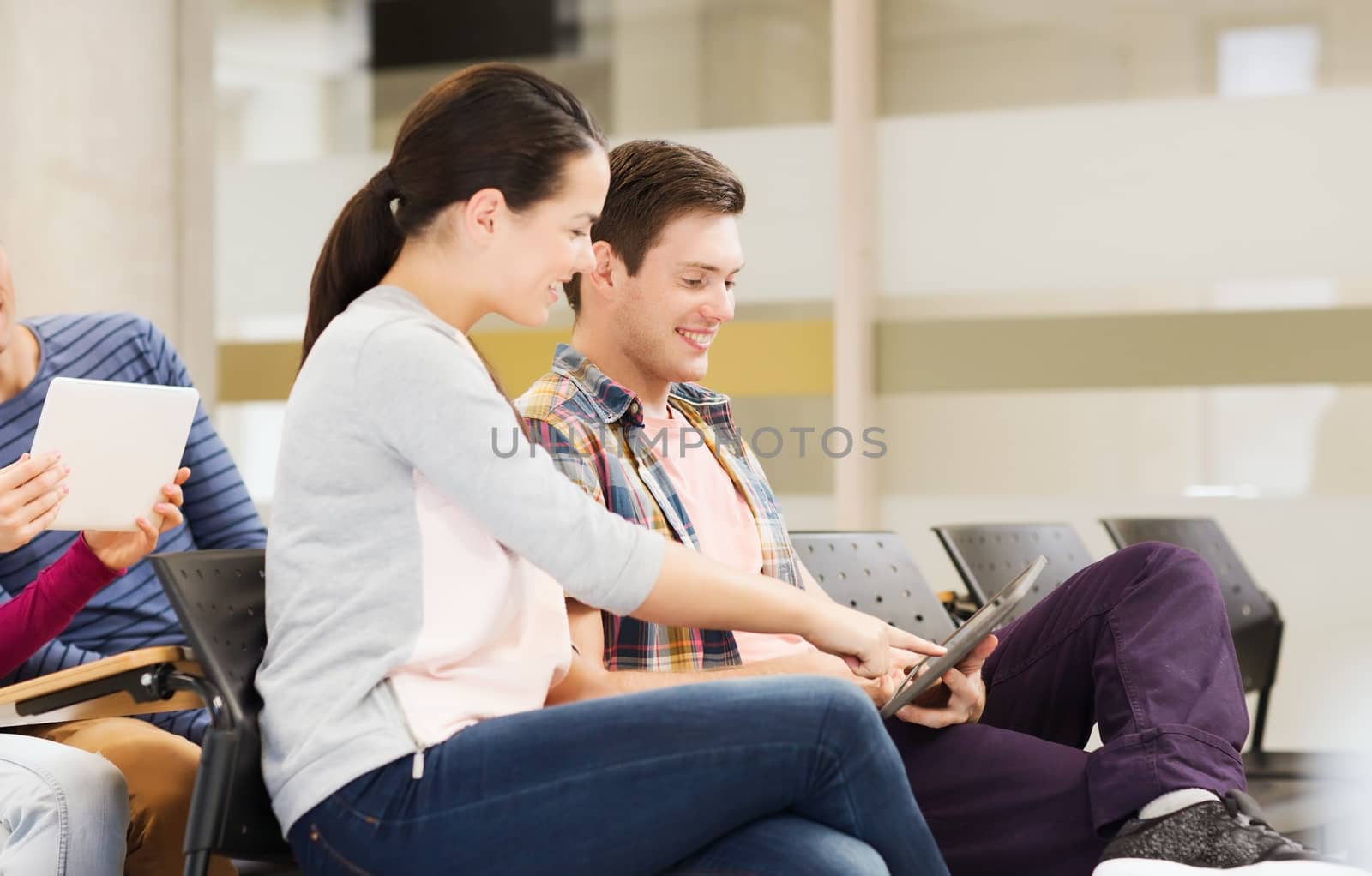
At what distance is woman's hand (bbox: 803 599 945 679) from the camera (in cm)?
144

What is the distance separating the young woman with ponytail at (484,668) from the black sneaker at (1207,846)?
0.89ft

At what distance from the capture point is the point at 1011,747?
176 centimetres

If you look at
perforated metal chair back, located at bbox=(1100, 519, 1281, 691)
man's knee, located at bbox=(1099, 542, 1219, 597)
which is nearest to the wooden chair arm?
man's knee, located at bbox=(1099, 542, 1219, 597)

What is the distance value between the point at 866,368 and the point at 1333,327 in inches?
56.5

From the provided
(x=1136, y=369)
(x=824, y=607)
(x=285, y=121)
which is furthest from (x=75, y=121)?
(x=824, y=607)

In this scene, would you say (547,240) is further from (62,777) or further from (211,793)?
(62,777)

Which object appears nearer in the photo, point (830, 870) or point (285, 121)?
point (830, 870)

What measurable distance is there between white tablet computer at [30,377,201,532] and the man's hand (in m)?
0.97

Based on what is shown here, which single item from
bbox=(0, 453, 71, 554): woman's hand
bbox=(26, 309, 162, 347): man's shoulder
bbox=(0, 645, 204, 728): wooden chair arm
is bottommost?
bbox=(0, 645, 204, 728): wooden chair arm

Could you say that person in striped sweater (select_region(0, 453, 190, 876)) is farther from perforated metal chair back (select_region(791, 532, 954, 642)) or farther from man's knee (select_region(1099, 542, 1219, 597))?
man's knee (select_region(1099, 542, 1219, 597))

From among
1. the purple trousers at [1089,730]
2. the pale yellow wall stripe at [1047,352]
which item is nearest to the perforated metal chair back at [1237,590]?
the pale yellow wall stripe at [1047,352]

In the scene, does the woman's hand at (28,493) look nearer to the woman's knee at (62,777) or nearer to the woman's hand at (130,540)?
the woman's hand at (130,540)

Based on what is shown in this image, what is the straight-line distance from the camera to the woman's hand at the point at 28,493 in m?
1.60

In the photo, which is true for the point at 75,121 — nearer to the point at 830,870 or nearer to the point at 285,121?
the point at 285,121
